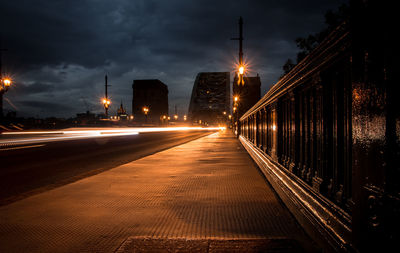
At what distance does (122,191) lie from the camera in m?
5.78

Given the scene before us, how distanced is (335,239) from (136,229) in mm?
2393

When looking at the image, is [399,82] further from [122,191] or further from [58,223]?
[122,191]

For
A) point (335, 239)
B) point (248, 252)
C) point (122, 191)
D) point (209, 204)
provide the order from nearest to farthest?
point (335, 239) < point (248, 252) < point (209, 204) < point (122, 191)

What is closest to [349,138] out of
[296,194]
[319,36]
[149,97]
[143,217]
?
[296,194]

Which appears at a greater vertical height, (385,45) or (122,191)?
(385,45)

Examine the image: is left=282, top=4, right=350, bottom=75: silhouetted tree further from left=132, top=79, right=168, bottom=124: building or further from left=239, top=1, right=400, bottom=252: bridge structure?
left=132, top=79, right=168, bottom=124: building

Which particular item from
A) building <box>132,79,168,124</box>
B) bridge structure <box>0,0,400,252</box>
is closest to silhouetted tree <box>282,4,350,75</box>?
bridge structure <box>0,0,400,252</box>

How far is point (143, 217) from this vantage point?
4.13m

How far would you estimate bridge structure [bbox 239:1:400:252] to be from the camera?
1760 mm

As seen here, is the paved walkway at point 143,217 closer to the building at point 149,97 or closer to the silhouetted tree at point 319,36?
the silhouetted tree at point 319,36

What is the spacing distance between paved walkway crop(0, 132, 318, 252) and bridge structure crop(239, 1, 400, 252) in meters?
0.62

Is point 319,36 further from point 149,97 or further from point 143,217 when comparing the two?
point 149,97

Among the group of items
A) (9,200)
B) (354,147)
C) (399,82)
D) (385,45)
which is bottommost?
(9,200)

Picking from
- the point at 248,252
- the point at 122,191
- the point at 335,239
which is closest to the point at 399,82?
the point at 335,239
